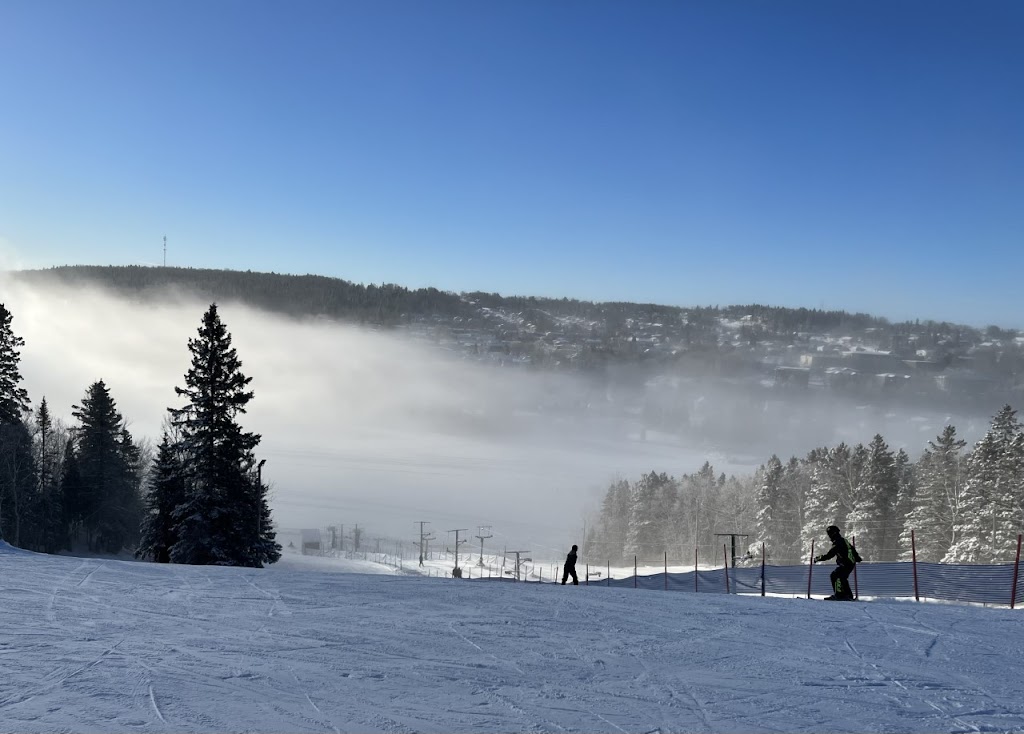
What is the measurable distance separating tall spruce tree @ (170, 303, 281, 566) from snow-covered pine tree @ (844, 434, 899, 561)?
45458 mm

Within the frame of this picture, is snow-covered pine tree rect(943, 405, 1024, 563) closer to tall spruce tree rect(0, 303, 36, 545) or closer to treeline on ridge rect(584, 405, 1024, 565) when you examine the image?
treeline on ridge rect(584, 405, 1024, 565)

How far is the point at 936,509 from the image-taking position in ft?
189

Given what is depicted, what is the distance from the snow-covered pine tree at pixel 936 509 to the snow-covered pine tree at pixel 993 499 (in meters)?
1.03

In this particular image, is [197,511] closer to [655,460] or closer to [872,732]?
[872,732]

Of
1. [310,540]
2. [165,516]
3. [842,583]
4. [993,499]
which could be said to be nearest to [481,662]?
[842,583]

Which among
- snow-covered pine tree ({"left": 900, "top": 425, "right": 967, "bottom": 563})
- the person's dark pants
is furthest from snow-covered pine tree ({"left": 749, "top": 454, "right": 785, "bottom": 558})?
the person's dark pants

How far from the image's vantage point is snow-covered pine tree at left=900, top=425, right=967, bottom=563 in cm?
5709

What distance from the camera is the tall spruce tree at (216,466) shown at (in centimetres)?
3459

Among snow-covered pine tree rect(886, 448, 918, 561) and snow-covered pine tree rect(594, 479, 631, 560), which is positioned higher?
snow-covered pine tree rect(886, 448, 918, 561)

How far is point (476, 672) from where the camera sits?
8797 millimetres

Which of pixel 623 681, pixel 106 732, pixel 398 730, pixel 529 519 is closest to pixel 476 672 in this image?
pixel 623 681

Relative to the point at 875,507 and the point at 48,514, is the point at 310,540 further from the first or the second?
the point at 875,507

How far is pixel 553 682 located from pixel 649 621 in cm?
452

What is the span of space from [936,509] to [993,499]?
5920 millimetres
